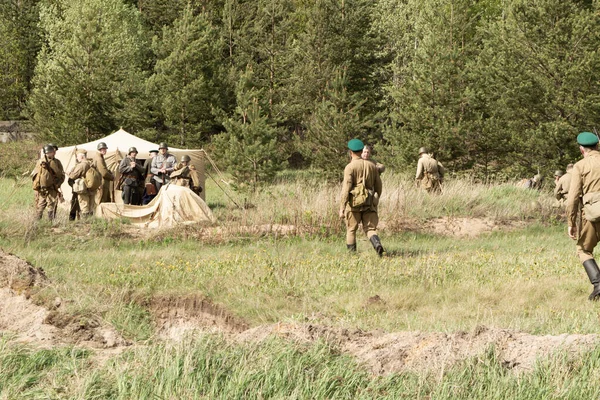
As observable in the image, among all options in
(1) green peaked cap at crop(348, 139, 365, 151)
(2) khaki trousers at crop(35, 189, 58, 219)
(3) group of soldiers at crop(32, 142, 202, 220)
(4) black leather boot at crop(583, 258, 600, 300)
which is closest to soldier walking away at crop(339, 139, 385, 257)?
(1) green peaked cap at crop(348, 139, 365, 151)

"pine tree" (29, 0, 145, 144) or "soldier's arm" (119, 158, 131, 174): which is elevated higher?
"pine tree" (29, 0, 145, 144)

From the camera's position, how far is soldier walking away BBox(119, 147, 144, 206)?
17328 millimetres

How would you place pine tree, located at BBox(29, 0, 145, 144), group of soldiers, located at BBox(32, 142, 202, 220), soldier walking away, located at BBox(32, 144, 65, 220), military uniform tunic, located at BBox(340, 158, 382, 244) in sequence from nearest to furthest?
military uniform tunic, located at BBox(340, 158, 382, 244) < soldier walking away, located at BBox(32, 144, 65, 220) < group of soldiers, located at BBox(32, 142, 202, 220) < pine tree, located at BBox(29, 0, 145, 144)

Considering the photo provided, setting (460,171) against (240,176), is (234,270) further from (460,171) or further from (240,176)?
(460,171)

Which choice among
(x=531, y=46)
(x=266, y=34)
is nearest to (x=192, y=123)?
(x=266, y=34)

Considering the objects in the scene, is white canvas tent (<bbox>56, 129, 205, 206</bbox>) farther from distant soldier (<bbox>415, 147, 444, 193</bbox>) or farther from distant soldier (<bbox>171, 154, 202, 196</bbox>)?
distant soldier (<bbox>415, 147, 444, 193</bbox>)

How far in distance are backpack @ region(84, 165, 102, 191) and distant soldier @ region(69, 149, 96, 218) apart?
7 cm

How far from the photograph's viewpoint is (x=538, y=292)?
8609 millimetres

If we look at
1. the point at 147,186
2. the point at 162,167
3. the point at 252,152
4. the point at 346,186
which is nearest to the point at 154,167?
the point at 162,167

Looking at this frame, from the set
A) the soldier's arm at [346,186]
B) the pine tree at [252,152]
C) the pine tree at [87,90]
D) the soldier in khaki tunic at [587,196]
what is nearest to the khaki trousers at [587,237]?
the soldier in khaki tunic at [587,196]

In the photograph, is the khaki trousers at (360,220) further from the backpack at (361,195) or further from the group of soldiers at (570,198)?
the backpack at (361,195)

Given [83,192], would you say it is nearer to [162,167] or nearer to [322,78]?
[162,167]

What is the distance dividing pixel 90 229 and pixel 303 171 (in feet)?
84.5

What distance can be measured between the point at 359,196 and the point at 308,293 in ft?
8.92
